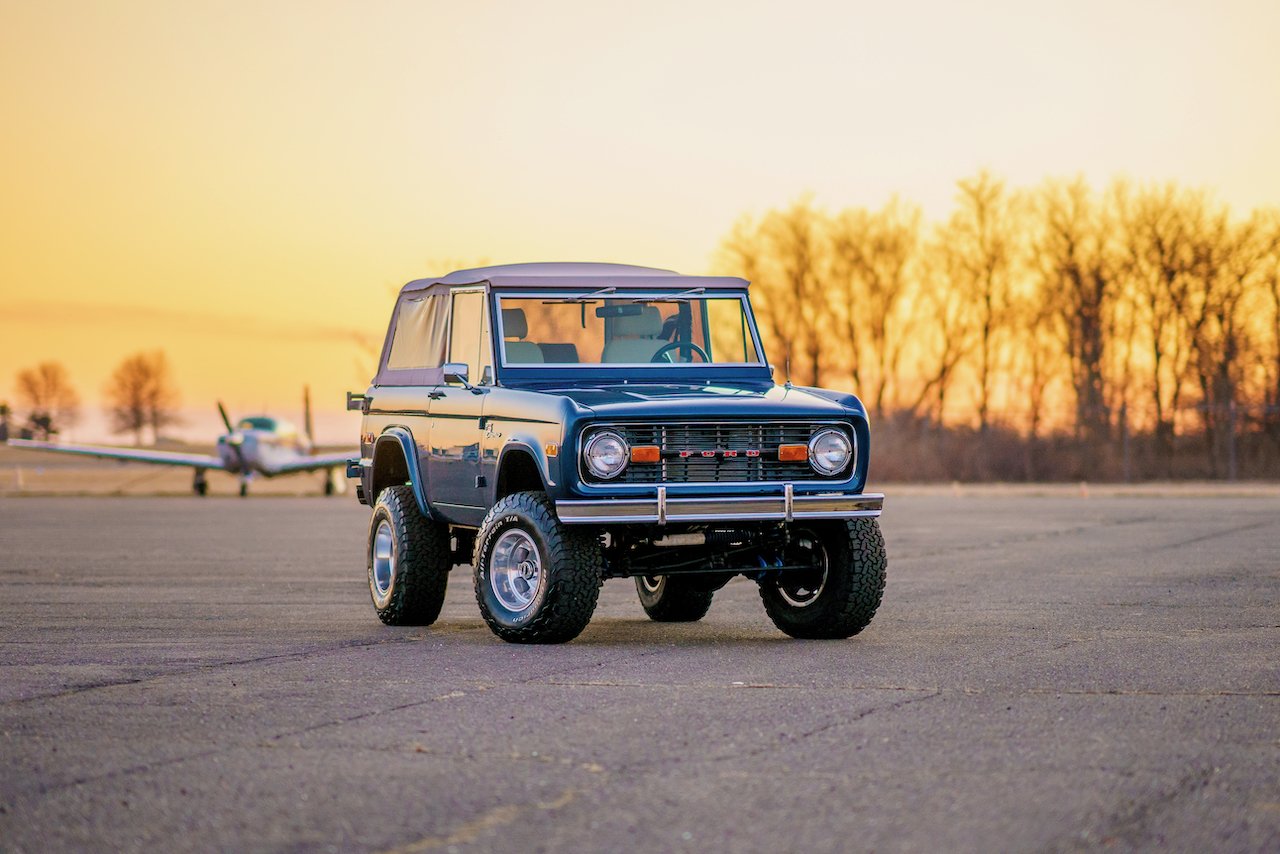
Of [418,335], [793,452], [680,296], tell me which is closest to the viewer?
[793,452]

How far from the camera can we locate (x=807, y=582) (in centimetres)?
1252

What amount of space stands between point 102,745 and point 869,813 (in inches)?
133

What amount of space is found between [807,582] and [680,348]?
6.57 feet

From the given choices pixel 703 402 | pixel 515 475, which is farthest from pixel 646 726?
pixel 515 475

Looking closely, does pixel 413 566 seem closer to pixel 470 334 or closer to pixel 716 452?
pixel 470 334

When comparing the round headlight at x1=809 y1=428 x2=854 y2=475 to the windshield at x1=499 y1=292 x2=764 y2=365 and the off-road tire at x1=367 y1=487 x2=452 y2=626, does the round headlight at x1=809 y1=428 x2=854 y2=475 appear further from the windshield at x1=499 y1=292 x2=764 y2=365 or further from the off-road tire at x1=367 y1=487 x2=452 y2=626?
the off-road tire at x1=367 y1=487 x2=452 y2=626

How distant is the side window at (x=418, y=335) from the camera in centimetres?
1367

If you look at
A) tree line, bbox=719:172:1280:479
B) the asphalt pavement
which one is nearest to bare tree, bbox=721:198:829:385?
tree line, bbox=719:172:1280:479

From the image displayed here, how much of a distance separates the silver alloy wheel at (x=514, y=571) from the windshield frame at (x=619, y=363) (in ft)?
4.47

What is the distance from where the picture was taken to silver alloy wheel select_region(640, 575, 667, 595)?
13.8 metres

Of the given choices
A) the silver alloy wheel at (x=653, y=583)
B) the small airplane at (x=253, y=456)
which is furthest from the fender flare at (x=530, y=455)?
the small airplane at (x=253, y=456)

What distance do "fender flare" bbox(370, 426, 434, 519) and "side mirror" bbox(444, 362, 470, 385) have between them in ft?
3.23

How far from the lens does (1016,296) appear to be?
238 ft

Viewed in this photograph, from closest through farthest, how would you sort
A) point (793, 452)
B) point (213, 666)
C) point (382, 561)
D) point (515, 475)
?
point (213, 666) → point (793, 452) → point (515, 475) → point (382, 561)
